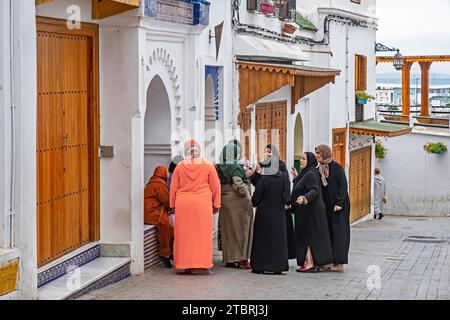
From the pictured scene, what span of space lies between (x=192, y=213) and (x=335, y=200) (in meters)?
1.92

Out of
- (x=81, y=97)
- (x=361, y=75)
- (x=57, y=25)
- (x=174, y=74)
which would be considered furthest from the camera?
(x=361, y=75)

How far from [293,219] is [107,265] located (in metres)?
3.39

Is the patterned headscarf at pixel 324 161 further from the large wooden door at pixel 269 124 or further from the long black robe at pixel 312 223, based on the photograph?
the large wooden door at pixel 269 124

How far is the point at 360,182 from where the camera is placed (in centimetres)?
2689

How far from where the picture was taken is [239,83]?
16.5 metres

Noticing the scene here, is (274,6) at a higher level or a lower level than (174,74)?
higher

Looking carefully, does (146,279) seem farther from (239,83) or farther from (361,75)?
(361,75)

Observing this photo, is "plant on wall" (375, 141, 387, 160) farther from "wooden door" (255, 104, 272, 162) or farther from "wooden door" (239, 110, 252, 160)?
"wooden door" (239, 110, 252, 160)

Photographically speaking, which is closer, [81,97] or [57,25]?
[57,25]

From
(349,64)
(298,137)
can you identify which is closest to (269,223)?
(298,137)

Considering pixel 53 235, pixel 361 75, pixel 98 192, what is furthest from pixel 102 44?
pixel 361 75

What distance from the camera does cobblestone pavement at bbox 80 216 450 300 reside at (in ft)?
33.9

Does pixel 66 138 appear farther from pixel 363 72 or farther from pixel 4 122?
pixel 363 72

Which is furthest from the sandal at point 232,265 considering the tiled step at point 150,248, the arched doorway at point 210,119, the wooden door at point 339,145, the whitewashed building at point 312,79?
the wooden door at point 339,145
